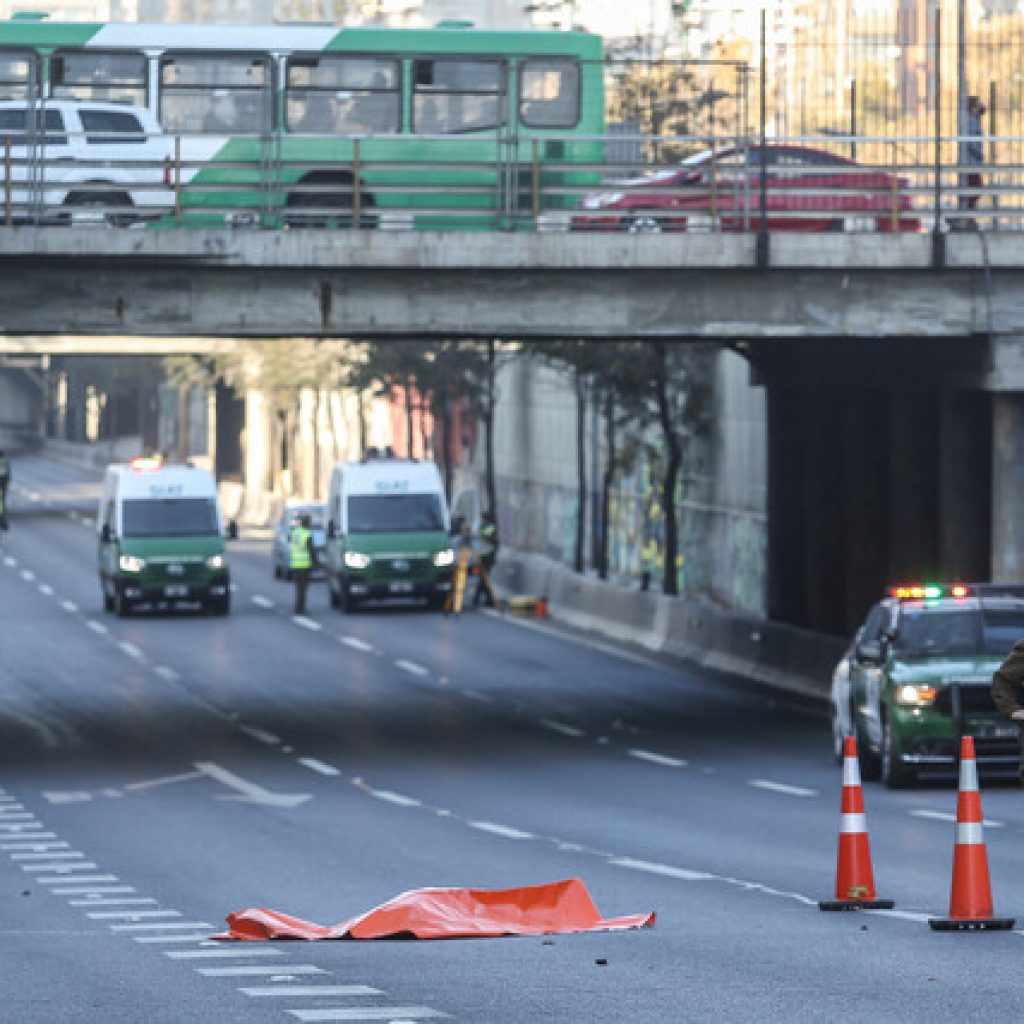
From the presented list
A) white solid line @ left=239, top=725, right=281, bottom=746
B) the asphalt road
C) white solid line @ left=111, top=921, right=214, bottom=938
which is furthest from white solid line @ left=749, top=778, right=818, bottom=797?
white solid line @ left=111, top=921, right=214, bottom=938

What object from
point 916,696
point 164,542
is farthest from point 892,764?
point 164,542

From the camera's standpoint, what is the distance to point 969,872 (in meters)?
14.7

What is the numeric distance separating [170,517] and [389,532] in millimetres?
4235

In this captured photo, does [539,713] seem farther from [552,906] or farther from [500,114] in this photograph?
[552,906]

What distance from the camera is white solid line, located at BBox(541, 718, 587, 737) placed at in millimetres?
35438

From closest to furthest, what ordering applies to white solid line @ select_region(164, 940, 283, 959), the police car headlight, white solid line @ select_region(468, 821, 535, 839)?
white solid line @ select_region(164, 940, 283, 959) → white solid line @ select_region(468, 821, 535, 839) → the police car headlight

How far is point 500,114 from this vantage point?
36656 millimetres

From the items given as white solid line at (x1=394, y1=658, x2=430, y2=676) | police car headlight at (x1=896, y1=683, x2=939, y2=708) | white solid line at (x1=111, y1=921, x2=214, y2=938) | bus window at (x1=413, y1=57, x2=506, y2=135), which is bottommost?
white solid line at (x1=394, y1=658, x2=430, y2=676)

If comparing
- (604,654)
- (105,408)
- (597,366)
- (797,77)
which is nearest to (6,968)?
(604,654)

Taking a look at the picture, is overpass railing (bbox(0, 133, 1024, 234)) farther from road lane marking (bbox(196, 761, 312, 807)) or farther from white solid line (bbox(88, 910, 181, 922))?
white solid line (bbox(88, 910, 181, 922))

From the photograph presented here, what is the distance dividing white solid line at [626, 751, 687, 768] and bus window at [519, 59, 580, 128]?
10124 mm

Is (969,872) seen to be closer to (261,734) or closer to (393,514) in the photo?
(261,734)

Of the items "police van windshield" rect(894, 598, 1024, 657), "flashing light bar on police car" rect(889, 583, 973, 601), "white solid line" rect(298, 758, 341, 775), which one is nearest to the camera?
"police van windshield" rect(894, 598, 1024, 657)

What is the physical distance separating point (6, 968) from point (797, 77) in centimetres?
3791
